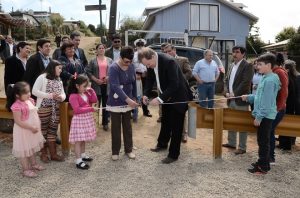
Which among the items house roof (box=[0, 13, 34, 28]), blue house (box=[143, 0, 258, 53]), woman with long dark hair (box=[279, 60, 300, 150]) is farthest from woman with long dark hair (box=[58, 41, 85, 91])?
house roof (box=[0, 13, 34, 28])

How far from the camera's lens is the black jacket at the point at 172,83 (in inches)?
227

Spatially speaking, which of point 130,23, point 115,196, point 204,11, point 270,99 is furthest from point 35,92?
point 130,23

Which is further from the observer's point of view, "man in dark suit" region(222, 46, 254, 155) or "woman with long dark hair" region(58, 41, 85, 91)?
"woman with long dark hair" region(58, 41, 85, 91)

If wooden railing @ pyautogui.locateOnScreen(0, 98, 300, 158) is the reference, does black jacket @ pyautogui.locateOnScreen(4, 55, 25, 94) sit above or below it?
above

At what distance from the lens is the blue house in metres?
31.4

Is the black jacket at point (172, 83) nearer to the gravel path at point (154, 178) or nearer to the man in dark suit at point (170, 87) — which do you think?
the man in dark suit at point (170, 87)

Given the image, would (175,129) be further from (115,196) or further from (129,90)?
(115,196)

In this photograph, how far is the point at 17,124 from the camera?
202 inches

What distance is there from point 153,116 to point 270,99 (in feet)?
14.8

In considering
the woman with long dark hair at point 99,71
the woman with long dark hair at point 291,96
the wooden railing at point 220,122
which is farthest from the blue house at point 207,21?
the wooden railing at point 220,122

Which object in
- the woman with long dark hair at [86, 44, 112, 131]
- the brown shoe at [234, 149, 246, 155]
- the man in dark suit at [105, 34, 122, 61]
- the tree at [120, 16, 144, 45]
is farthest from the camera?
the tree at [120, 16, 144, 45]

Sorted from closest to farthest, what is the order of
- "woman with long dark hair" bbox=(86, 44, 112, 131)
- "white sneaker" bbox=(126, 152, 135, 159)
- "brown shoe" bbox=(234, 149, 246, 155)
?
"white sneaker" bbox=(126, 152, 135, 159) → "brown shoe" bbox=(234, 149, 246, 155) → "woman with long dark hair" bbox=(86, 44, 112, 131)

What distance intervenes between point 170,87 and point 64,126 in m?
1.88

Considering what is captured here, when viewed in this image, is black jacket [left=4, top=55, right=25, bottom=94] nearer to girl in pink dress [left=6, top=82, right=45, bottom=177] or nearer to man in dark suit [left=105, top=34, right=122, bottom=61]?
girl in pink dress [left=6, top=82, right=45, bottom=177]
